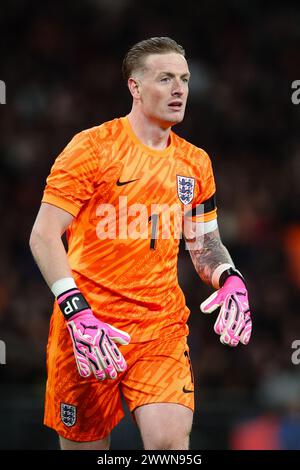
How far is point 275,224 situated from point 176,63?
6.60 meters

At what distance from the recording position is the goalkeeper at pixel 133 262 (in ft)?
16.7

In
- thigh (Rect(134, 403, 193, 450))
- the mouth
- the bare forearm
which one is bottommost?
thigh (Rect(134, 403, 193, 450))

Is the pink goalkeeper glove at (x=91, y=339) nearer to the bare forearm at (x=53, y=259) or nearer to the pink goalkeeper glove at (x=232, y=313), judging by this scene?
the bare forearm at (x=53, y=259)

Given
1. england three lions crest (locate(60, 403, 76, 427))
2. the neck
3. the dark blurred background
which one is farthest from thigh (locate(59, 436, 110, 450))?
the dark blurred background

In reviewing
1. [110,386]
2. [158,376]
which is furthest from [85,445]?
[158,376]

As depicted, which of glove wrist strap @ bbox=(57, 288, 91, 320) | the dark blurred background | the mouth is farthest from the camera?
the dark blurred background

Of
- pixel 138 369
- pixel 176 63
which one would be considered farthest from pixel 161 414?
pixel 176 63

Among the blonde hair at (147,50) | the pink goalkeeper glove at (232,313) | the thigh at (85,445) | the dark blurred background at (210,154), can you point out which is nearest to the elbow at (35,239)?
the pink goalkeeper glove at (232,313)

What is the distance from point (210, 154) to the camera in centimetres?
1256

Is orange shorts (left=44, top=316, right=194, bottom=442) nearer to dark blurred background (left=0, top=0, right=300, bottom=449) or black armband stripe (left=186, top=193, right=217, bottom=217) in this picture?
black armband stripe (left=186, top=193, right=217, bottom=217)

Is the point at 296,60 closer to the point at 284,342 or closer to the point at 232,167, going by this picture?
the point at 232,167

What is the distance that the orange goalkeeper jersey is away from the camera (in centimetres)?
524
